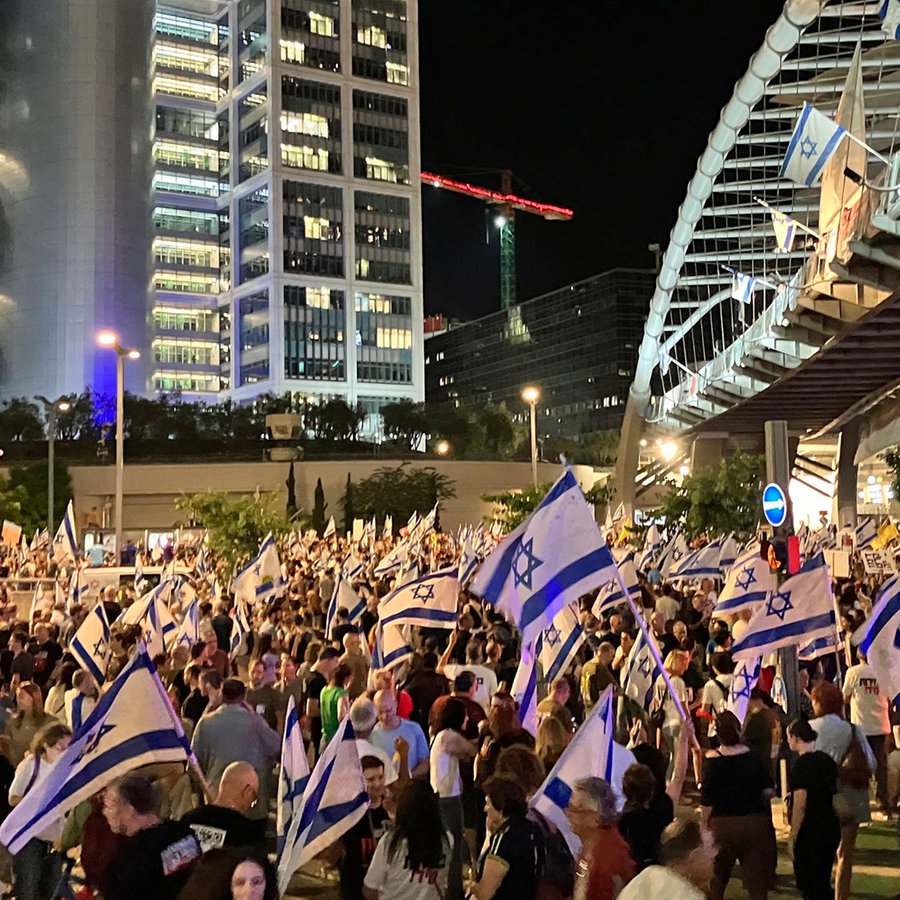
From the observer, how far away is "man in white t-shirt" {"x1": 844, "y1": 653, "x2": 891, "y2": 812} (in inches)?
420

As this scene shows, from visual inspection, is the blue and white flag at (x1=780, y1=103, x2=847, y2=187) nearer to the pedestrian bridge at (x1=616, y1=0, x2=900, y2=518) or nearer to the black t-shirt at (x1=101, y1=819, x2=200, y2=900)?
the pedestrian bridge at (x1=616, y1=0, x2=900, y2=518)

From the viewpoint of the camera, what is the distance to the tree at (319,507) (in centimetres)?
7169

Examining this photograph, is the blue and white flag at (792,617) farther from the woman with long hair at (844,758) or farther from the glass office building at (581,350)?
the glass office building at (581,350)

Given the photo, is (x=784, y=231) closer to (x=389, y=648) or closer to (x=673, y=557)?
(x=673, y=557)

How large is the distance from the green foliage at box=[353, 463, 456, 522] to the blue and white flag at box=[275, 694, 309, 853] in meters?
68.3

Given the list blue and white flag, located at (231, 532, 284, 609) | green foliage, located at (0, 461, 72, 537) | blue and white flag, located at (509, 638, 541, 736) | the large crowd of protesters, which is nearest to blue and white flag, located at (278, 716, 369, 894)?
the large crowd of protesters

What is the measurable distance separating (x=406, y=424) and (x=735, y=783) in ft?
313

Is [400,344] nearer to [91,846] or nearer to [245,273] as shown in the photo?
[245,273]

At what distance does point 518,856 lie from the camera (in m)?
5.91

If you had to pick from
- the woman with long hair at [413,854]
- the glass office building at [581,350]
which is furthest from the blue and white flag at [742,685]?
the glass office building at [581,350]

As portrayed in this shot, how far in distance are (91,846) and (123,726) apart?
63 cm

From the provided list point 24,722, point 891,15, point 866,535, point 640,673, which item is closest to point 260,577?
point 640,673

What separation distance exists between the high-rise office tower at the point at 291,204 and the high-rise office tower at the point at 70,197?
13.1m

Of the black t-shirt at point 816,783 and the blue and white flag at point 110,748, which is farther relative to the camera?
the black t-shirt at point 816,783
